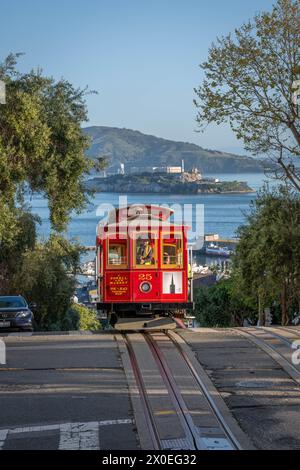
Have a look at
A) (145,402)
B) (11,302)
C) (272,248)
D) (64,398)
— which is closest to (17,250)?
(272,248)

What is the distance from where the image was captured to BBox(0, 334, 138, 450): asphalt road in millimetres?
9797

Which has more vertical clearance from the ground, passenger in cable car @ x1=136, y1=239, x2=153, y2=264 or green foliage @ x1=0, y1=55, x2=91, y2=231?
green foliage @ x1=0, y1=55, x2=91, y2=231

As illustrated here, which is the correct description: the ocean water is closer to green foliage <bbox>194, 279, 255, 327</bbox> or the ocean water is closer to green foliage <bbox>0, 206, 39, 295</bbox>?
green foliage <bbox>194, 279, 255, 327</bbox>

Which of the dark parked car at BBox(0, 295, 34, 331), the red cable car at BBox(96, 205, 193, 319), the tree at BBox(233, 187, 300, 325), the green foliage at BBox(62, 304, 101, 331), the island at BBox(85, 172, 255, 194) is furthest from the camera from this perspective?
the island at BBox(85, 172, 255, 194)

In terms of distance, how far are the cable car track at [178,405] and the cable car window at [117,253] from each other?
314 centimetres

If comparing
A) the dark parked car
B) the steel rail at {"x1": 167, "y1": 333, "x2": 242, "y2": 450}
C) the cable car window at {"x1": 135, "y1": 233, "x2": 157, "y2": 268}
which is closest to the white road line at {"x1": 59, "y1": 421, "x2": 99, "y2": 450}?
the steel rail at {"x1": 167, "y1": 333, "x2": 242, "y2": 450}

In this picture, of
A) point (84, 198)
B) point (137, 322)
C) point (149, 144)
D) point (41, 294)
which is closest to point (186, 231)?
point (137, 322)

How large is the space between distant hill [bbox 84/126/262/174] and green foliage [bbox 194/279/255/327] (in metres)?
25.4

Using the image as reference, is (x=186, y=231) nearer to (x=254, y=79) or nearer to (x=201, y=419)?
(x=254, y=79)

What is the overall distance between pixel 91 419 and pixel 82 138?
57.9 feet

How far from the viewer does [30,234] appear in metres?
35.2

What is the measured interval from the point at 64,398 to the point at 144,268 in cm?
840

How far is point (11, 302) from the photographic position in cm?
2397

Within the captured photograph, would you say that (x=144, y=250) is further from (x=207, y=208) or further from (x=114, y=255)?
(x=207, y=208)
